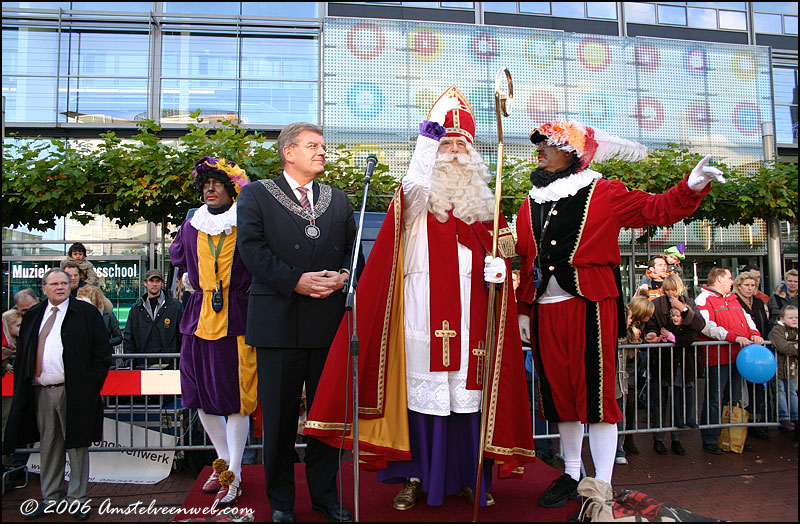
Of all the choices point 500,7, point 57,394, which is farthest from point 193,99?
point 57,394

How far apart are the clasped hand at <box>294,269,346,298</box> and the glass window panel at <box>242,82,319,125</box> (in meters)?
8.17

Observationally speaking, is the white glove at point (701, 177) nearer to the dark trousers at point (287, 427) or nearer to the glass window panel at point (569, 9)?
the dark trousers at point (287, 427)

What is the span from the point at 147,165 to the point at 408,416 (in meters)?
4.54

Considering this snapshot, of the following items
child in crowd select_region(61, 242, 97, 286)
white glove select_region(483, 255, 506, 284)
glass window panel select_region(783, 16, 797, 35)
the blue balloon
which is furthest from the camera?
glass window panel select_region(783, 16, 797, 35)

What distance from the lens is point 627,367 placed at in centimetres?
575

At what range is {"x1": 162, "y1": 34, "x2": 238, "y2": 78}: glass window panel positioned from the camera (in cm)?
1066

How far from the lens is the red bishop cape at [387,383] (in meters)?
3.13

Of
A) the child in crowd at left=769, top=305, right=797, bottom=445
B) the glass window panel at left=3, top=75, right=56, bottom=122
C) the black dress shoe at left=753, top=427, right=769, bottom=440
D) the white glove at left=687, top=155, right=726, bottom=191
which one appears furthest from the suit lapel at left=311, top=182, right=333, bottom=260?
the glass window panel at left=3, top=75, right=56, bottom=122

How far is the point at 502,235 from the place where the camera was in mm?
3463

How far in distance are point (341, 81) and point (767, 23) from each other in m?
9.55

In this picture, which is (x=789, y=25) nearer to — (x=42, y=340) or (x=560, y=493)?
(x=560, y=493)

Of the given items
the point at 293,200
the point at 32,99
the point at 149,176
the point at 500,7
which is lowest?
the point at 293,200

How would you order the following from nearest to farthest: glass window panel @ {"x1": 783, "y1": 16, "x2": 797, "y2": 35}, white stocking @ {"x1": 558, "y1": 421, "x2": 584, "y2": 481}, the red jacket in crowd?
white stocking @ {"x1": 558, "y1": 421, "x2": 584, "y2": 481} → the red jacket in crowd → glass window panel @ {"x1": 783, "y1": 16, "x2": 797, "y2": 35}

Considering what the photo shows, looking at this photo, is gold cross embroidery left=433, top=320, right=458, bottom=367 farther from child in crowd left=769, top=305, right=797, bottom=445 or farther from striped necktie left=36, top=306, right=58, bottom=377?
child in crowd left=769, top=305, right=797, bottom=445
